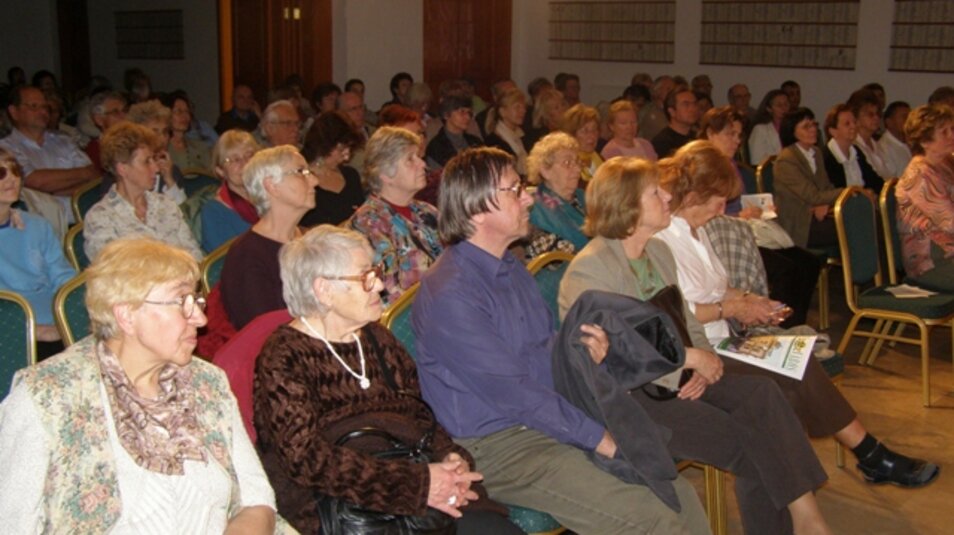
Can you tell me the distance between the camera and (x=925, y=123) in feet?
17.4

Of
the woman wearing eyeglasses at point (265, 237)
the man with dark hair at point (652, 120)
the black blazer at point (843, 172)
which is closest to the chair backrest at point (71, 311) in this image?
the woman wearing eyeglasses at point (265, 237)

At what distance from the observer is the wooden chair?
3.21 metres

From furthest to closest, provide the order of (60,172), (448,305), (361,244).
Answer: (60,172) < (448,305) < (361,244)

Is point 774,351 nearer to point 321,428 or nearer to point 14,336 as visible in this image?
point 321,428

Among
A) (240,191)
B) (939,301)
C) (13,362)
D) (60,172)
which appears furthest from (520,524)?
(60,172)

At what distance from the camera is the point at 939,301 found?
15.2 ft

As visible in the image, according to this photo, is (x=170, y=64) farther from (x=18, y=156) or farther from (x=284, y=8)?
(x=18, y=156)

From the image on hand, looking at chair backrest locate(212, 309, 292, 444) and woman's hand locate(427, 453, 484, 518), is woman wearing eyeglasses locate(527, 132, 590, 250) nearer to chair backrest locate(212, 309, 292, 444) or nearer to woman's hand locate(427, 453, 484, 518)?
chair backrest locate(212, 309, 292, 444)

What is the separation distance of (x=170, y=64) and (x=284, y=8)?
2.29m

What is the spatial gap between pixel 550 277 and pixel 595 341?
0.67 meters

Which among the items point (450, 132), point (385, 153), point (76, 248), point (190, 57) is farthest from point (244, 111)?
point (385, 153)

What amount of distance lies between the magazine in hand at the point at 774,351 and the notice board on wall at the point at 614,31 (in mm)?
8160

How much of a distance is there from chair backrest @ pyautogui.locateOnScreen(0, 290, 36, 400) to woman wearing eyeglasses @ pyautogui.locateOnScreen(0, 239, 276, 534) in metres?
0.75

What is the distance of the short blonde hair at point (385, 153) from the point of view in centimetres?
392
